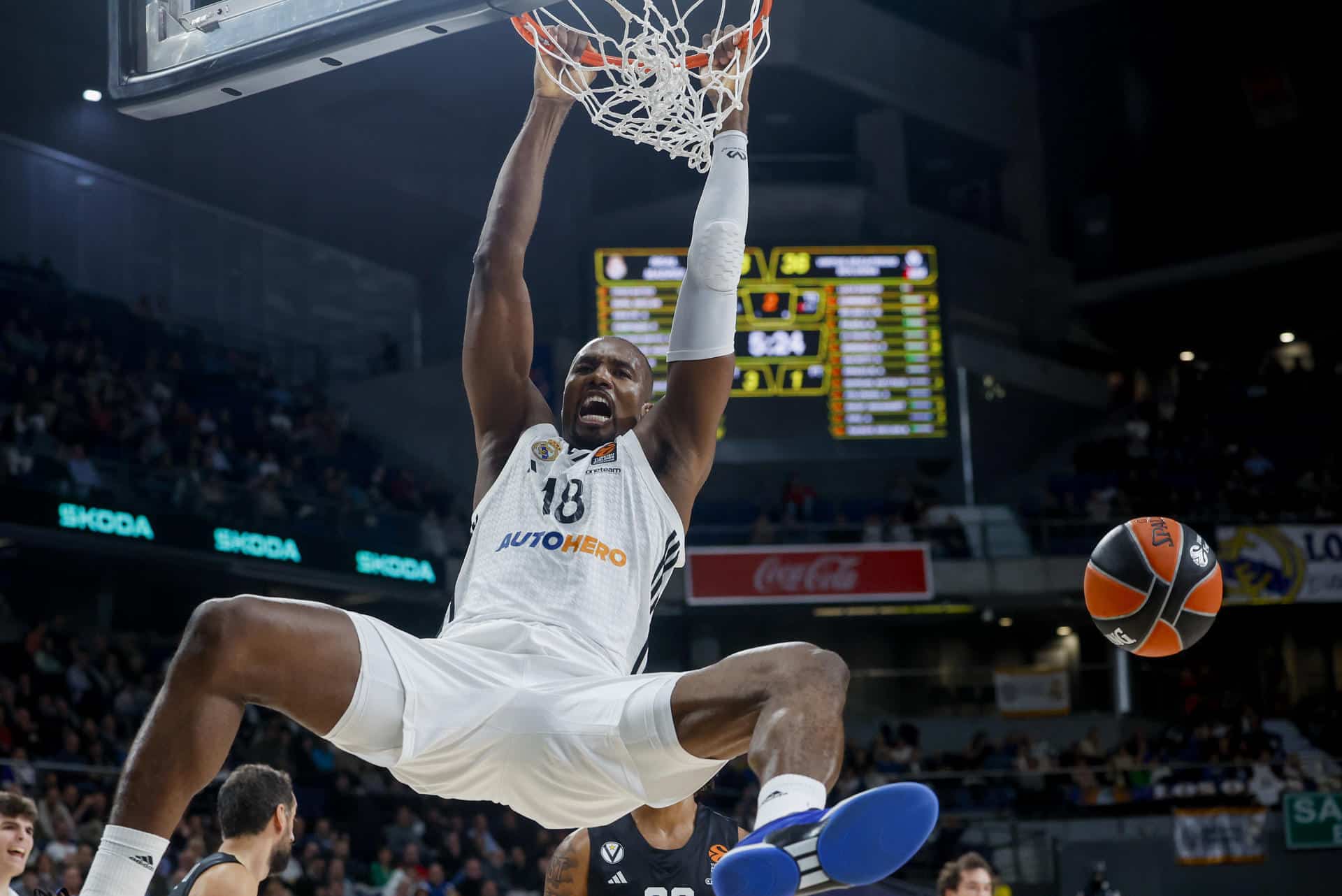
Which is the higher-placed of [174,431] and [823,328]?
[823,328]

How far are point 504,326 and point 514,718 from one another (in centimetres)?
136

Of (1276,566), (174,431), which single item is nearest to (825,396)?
(1276,566)

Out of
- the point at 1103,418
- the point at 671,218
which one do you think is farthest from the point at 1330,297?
the point at 671,218

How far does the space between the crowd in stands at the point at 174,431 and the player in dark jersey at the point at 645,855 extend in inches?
423

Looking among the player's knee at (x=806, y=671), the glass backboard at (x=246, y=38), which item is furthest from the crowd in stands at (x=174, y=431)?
the player's knee at (x=806, y=671)

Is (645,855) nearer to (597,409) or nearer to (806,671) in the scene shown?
(597,409)

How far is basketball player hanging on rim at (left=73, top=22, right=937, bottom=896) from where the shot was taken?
3.06 m

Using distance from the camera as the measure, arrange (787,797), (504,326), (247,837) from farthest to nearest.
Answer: (247,837) < (504,326) < (787,797)

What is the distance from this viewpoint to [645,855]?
237 inches

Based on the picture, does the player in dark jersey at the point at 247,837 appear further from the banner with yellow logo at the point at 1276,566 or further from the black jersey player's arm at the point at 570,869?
the banner with yellow logo at the point at 1276,566

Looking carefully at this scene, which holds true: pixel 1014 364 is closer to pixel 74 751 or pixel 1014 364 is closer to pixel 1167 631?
pixel 74 751

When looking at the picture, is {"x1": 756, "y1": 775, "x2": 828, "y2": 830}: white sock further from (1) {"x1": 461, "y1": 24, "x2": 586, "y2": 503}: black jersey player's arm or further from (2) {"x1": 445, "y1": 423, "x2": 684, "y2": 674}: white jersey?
(1) {"x1": 461, "y1": 24, "x2": 586, "y2": 503}: black jersey player's arm

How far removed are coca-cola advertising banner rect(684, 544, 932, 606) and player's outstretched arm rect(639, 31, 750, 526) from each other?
14214 millimetres

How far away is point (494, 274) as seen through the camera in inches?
178
